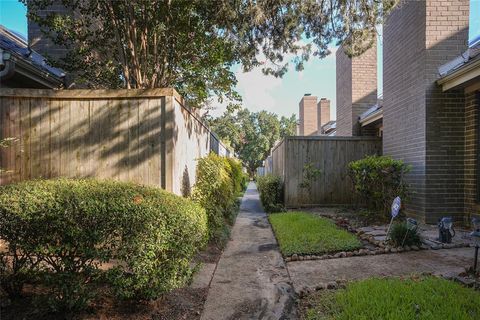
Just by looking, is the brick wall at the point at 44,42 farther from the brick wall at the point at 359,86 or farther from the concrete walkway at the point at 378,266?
the brick wall at the point at 359,86

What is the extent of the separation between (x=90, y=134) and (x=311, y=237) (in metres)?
4.04

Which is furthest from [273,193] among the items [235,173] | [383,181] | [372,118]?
Answer: [372,118]

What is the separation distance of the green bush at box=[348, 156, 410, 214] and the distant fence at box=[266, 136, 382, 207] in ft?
7.87

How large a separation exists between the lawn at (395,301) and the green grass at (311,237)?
62.2 inches

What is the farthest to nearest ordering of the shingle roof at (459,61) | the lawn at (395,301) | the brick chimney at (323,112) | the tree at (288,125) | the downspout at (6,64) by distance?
the tree at (288,125)
the brick chimney at (323,112)
the shingle roof at (459,61)
the downspout at (6,64)
the lawn at (395,301)

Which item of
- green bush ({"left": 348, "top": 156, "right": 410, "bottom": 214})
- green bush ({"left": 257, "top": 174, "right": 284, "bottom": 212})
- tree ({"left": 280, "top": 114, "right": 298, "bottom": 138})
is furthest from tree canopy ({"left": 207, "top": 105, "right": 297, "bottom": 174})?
green bush ({"left": 348, "top": 156, "right": 410, "bottom": 214})

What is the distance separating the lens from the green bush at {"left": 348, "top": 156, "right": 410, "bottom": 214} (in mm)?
7383

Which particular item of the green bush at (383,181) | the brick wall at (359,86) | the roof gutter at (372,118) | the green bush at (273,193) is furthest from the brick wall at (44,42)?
the brick wall at (359,86)

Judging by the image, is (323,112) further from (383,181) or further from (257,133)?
(257,133)

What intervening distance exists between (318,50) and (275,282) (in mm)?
5850

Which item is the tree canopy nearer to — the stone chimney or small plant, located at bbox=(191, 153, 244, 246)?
the stone chimney

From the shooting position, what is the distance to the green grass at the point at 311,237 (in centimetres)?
523

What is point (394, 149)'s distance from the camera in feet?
28.6

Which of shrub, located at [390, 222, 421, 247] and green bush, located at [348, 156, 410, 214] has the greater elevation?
green bush, located at [348, 156, 410, 214]
